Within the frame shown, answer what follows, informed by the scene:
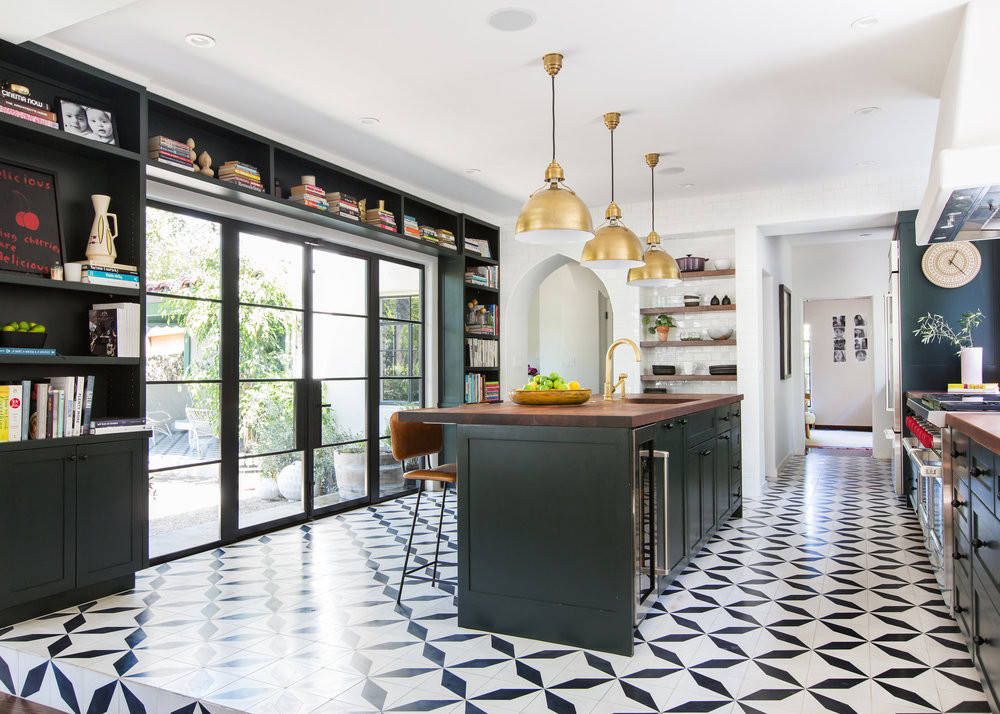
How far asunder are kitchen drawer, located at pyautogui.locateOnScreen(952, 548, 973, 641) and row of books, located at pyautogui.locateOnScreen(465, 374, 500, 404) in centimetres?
436

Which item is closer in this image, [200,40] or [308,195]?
[200,40]

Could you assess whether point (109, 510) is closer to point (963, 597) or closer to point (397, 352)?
point (397, 352)

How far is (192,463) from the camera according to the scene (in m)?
4.44

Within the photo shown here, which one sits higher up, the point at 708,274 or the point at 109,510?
the point at 708,274

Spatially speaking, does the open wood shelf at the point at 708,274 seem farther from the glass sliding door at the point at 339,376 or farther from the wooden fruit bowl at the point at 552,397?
the wooden fruit bowl at the point at 552,397

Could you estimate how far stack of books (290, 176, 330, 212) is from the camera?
491 cm

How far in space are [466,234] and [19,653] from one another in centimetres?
523

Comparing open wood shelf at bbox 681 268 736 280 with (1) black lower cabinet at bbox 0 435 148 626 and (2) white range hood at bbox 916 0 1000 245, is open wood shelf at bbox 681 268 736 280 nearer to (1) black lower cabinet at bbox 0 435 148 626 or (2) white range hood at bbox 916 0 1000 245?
(2) white range hood at bbox 916 0 1000 245

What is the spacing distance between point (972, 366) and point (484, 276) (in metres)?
4.19

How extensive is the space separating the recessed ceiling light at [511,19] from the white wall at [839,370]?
10688 millimetres

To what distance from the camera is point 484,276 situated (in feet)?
23.6

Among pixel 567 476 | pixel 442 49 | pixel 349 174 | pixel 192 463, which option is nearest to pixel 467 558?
pixel 567 476

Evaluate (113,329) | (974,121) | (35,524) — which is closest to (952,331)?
(974,121)

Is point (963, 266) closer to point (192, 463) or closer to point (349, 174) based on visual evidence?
point (349, 174)
